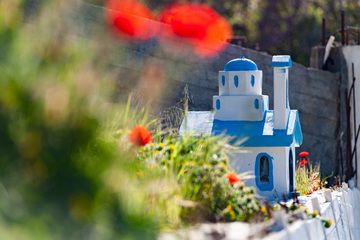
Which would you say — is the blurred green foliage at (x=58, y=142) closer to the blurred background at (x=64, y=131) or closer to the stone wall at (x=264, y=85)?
the blurred background at (x=64, y=131)

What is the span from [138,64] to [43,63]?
9.51 metres

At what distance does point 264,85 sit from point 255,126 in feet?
14.9

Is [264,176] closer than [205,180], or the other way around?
[205,180]

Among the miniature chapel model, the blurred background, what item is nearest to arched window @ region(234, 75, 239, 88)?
the miniature chapel model

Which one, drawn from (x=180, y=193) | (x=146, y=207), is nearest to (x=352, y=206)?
(x=180, y=193)

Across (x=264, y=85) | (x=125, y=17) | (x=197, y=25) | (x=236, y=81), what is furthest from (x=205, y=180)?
(x=264, y=85)

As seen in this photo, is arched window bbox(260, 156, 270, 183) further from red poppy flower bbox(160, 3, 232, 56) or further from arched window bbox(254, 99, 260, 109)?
red poppy flower bbox(160, 3, 232, 56)

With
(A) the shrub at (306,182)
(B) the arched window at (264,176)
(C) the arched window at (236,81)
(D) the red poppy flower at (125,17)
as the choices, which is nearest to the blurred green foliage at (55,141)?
(D) the red poppy flower at (125,17)

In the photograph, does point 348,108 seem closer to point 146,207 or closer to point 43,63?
point 146,207

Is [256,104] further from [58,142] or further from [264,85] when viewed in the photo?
[58,142]

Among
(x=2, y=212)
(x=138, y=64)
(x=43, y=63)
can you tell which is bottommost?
(x=2, y=212)

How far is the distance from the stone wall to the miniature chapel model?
2.82 meters

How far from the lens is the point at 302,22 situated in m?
31.8

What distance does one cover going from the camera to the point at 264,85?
16.2m
